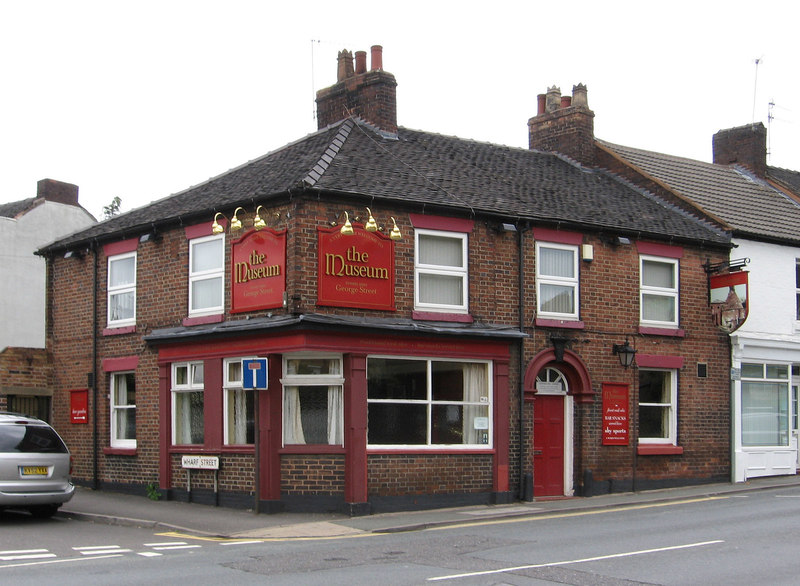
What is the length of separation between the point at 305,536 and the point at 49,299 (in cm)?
1148

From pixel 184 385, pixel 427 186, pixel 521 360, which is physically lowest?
pixel 184 385

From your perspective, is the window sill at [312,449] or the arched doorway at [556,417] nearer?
the window sill at [312,449]

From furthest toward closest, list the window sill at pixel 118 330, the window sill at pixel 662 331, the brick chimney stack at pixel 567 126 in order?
the brick chimney stack at pixel 567 126
the window sill at pixel 662 331
the window sill at pixel 118 330

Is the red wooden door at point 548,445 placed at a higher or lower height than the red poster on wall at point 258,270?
lower

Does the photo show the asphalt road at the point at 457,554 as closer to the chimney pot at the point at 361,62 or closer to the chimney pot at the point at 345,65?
the chimney pot at the point at 361,62

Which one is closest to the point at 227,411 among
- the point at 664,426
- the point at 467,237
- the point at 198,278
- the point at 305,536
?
the point at 198,278

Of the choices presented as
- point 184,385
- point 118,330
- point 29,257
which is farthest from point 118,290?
point 29,257

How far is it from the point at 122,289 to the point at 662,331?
37.9ft

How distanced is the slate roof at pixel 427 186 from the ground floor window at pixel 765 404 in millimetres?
3350

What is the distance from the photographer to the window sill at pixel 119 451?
20578 millimetres

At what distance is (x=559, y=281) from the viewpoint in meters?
20.2

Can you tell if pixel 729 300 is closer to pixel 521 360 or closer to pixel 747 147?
pixel 521 360

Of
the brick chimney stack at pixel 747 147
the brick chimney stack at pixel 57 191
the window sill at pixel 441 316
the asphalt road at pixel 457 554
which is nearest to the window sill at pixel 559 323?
the window sill at pixel 441 316

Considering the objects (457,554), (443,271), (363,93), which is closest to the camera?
(457,554)
